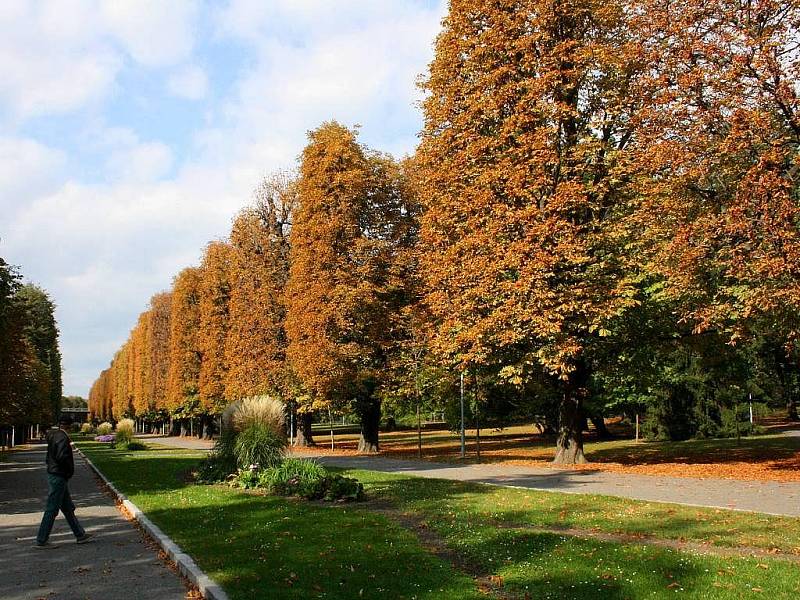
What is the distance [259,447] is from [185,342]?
145ft

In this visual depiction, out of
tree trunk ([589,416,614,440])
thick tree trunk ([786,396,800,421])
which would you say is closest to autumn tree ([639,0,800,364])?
tree trunk ([589,416,614,440])

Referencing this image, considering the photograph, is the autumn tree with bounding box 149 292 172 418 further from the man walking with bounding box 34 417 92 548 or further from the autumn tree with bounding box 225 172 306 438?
the man walking with bounding box 34 417 92 548

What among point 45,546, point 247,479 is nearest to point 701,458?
point 247,479

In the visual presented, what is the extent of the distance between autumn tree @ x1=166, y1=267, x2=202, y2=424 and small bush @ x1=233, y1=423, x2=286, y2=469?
136ft

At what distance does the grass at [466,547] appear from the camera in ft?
23.0

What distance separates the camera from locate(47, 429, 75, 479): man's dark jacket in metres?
11.0

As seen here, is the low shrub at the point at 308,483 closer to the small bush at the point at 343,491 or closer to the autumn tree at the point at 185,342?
the small bush at the point at 343,491

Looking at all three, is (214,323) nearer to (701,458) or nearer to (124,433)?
(124,433)

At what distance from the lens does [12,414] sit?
35844 mm

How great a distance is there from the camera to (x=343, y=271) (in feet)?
107

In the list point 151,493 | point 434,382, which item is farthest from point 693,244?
point 434,382

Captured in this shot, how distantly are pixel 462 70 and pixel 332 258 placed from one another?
40.9 feet

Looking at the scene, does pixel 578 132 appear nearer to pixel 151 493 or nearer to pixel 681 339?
pixel 681 339

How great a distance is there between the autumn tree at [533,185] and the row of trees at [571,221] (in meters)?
0.07
